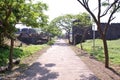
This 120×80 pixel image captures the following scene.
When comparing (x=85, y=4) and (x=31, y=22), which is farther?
(x=31, y=22)

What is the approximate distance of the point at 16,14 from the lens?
19453 millimetres

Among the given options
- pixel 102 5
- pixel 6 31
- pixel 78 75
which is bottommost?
pixel 78 75

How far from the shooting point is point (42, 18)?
2408cm

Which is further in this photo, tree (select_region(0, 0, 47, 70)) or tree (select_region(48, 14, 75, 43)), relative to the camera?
tree (select_region(48, 14, 75, 43))

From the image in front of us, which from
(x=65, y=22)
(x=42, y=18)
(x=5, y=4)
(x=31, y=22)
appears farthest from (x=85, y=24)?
(x=65, y=22)

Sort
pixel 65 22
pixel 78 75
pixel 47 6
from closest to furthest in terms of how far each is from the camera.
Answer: pixel 78 75
pixel 47 6
pixel 65 22

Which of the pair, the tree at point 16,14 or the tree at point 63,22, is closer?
the tree at point 16,14

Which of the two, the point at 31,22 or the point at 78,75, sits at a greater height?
the point at 31,22

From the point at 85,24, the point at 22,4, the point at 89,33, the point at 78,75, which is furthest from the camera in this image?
the point at 89,33

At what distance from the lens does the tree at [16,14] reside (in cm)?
1809

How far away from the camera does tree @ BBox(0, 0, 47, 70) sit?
1809cm

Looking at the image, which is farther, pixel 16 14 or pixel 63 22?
pixel 63 22

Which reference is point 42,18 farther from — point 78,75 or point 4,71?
point 78,75

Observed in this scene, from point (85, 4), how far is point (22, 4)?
4136 millimetres
